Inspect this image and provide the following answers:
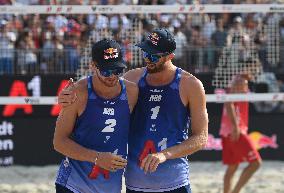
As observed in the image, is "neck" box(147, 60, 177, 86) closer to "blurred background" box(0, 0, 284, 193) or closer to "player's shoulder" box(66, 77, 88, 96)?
"player's shoulder" box(66, 77, 88, 96)

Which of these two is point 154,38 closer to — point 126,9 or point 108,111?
point 108,111

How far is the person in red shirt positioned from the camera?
7.97 meters

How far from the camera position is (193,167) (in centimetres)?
1061

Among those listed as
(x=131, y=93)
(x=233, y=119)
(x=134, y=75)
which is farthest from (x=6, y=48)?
(x=131, y=93)

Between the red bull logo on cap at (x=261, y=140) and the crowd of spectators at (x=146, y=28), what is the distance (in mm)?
1144

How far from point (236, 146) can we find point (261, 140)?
114 inches

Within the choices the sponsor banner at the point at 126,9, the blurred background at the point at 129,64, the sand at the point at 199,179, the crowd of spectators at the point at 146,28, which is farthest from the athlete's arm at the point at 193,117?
the crowd of spectators at the point at 146,28

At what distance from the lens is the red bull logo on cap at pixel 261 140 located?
10.8 m

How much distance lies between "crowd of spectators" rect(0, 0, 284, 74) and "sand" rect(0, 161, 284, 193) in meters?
1.40

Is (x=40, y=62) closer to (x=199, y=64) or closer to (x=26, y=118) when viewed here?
(x=26, y=118)

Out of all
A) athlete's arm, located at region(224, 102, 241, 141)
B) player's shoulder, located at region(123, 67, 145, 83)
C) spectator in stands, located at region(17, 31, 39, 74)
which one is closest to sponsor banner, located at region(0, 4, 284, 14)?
athlete's arm, located at region(224, 102, 241, 141)

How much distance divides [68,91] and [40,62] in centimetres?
576

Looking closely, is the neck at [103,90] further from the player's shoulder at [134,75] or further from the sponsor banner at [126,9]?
the sponsor banner at [126,9]

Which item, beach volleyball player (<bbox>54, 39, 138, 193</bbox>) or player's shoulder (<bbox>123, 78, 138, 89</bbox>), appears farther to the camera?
player's shoulder (<bbox>123, 78, 138, 89</bbox>)
